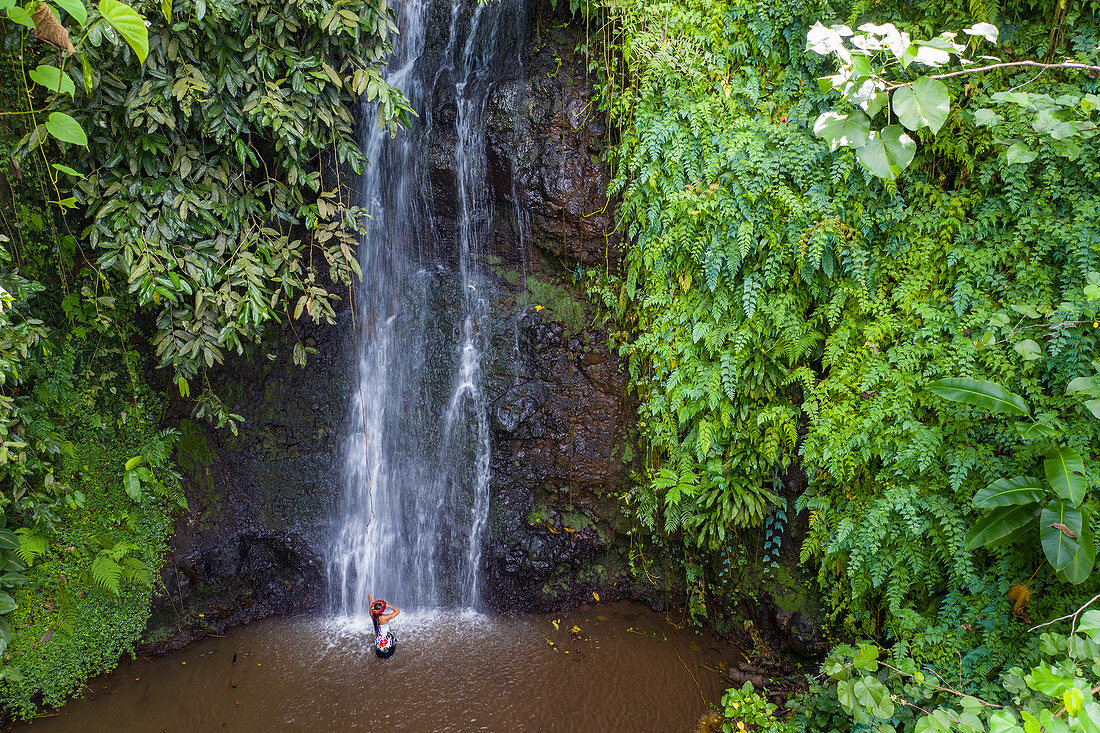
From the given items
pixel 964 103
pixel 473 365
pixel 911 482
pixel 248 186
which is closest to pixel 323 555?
pixel 473 365

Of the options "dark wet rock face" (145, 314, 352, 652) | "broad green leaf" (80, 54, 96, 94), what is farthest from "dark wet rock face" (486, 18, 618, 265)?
"broad green leaf" (80, 54, 96, 94)

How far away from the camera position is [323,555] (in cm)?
610

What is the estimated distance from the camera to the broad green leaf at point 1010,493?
11.2 feet

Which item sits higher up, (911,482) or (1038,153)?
(1038,153)

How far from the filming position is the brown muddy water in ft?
15.0

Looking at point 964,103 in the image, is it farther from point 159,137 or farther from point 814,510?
point 159,137

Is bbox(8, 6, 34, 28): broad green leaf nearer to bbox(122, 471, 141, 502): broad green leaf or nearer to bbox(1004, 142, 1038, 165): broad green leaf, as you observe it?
bbox(122, 471, 141, 502): broad green leaf

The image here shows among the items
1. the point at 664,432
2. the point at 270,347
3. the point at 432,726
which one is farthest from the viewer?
the point at 270,347

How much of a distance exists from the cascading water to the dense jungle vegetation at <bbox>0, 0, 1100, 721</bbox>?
3.03 ft

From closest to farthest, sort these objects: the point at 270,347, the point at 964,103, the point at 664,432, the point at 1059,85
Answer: the point at 1059,85 → the point at 964,103 → the point at 664,432 → the point at 270,347

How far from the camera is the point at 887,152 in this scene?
3211 millimetres

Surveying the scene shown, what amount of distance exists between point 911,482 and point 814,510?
0.78 m

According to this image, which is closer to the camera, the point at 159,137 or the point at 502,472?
the point at 159,137

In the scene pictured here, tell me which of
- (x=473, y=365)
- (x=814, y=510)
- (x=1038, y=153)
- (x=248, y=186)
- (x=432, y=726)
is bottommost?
(x=432, y=726)
